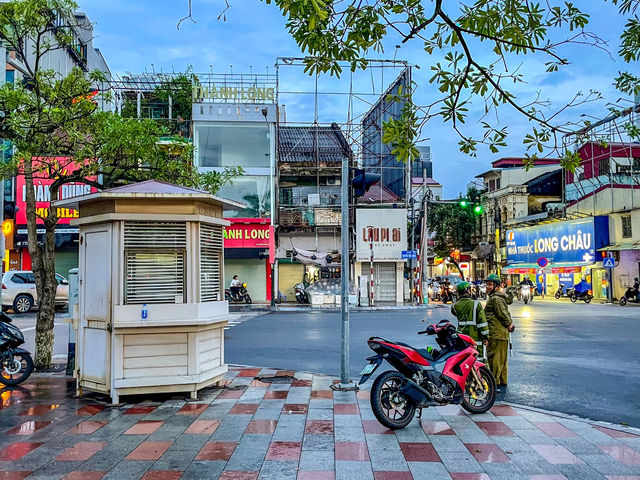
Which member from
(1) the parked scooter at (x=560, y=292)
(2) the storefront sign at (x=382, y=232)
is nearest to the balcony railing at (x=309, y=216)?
(2) the storefront sign at (x=382, y=232)

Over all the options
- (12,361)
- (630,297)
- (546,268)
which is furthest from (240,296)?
(546,268)

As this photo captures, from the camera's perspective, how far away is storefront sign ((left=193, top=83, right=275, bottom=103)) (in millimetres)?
30156

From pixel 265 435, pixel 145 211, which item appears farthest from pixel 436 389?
pixel 145 211

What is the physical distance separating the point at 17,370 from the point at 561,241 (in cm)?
3438

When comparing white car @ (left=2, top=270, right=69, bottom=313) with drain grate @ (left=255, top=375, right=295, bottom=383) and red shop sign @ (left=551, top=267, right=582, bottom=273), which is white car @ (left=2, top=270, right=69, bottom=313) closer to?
drain grate @ (left=255, top=375, right=295, bottom=383)

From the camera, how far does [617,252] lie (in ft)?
104

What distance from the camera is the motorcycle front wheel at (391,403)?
601 centimetres

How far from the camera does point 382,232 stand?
30.0 metres

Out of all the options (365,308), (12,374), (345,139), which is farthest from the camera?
(345,139)

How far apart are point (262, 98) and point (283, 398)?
80.7ft

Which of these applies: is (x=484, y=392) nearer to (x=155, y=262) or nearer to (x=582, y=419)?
(x=582, y=419)

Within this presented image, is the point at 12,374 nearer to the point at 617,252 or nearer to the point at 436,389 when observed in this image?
the point at 436,389

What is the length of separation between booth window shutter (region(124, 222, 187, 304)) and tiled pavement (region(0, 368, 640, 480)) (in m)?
1.38

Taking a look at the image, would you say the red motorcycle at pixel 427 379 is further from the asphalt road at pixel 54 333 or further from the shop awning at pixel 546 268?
the shop awning at pixel 546 268
